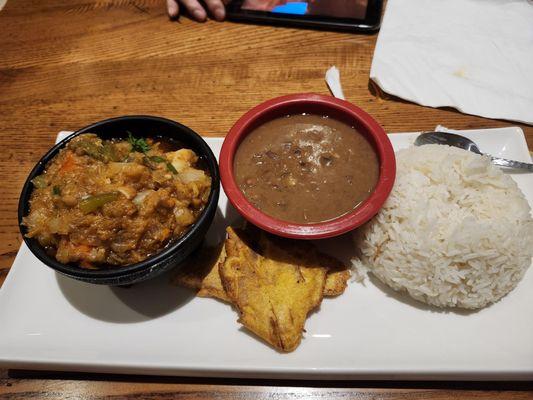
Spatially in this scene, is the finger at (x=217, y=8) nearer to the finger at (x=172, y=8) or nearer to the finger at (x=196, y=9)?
the finger at (x=196, y=9)

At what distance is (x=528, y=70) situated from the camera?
3539 mm

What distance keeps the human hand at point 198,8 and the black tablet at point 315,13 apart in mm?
97

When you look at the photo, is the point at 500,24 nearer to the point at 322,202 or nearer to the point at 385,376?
the point at 322,202

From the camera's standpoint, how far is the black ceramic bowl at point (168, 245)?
1.95 metres

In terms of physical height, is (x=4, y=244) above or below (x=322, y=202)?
below

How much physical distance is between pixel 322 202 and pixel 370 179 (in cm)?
31

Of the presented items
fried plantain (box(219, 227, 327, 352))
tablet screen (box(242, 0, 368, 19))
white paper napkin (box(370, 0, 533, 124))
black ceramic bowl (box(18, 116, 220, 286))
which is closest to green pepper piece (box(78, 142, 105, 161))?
black ceramic bowl (box(18, 116, 220, 286))

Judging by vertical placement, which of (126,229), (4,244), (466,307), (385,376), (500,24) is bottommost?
(4,244)

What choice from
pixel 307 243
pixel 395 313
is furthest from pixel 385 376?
pixel 307 243

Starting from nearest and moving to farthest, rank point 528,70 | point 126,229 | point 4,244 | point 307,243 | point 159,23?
1. point 126,229
2. point 307,243
3. point 4,244
4. point 528,70
5. point 159,23

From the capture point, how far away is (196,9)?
4.18 metres

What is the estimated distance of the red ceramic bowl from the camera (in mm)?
2080

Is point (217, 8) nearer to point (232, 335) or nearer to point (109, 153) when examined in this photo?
point (109, 153)

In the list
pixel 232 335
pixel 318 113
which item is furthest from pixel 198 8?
pixel 232 335
